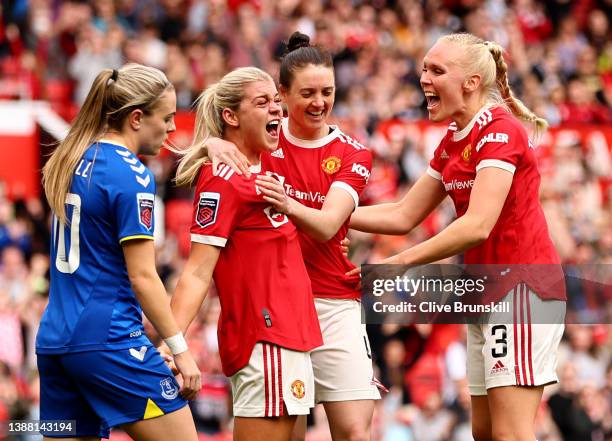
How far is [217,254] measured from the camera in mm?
5836

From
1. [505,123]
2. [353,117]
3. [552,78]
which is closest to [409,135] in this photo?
[353,117]

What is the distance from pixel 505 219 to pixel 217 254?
4.78 ft

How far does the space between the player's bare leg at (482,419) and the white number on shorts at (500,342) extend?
0.31 metres

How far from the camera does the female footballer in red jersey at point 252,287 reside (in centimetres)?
580

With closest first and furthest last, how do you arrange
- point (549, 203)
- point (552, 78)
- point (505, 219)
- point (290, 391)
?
1. point (290, 391)
2. point (505, 219)
3. point (549, 203)
4. point (552, 78)

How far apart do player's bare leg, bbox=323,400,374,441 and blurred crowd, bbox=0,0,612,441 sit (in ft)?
15.2

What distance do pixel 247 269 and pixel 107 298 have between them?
70 centimetres

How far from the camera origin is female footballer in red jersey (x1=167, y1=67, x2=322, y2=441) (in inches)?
229

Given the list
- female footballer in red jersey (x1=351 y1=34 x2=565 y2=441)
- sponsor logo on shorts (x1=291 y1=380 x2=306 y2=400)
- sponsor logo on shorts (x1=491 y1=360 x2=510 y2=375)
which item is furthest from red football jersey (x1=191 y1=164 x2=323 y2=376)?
sponsor logo on shorts (x1=491 y1=360 x2=510 y2=375)

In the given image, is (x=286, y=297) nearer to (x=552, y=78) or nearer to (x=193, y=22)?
(x=193, y=22)

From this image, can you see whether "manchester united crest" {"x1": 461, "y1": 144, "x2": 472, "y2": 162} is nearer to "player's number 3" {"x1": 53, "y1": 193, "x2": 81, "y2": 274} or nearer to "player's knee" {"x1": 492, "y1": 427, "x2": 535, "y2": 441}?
"player's knee" {"x1": 492, "y1": 427, "x2": 535, "y2": 441}

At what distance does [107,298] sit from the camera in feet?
18.0

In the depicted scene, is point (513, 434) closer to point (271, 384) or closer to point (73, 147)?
point (271, 384)

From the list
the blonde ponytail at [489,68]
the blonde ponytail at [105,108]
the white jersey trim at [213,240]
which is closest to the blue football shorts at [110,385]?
the white jersey trim at [213,240]
